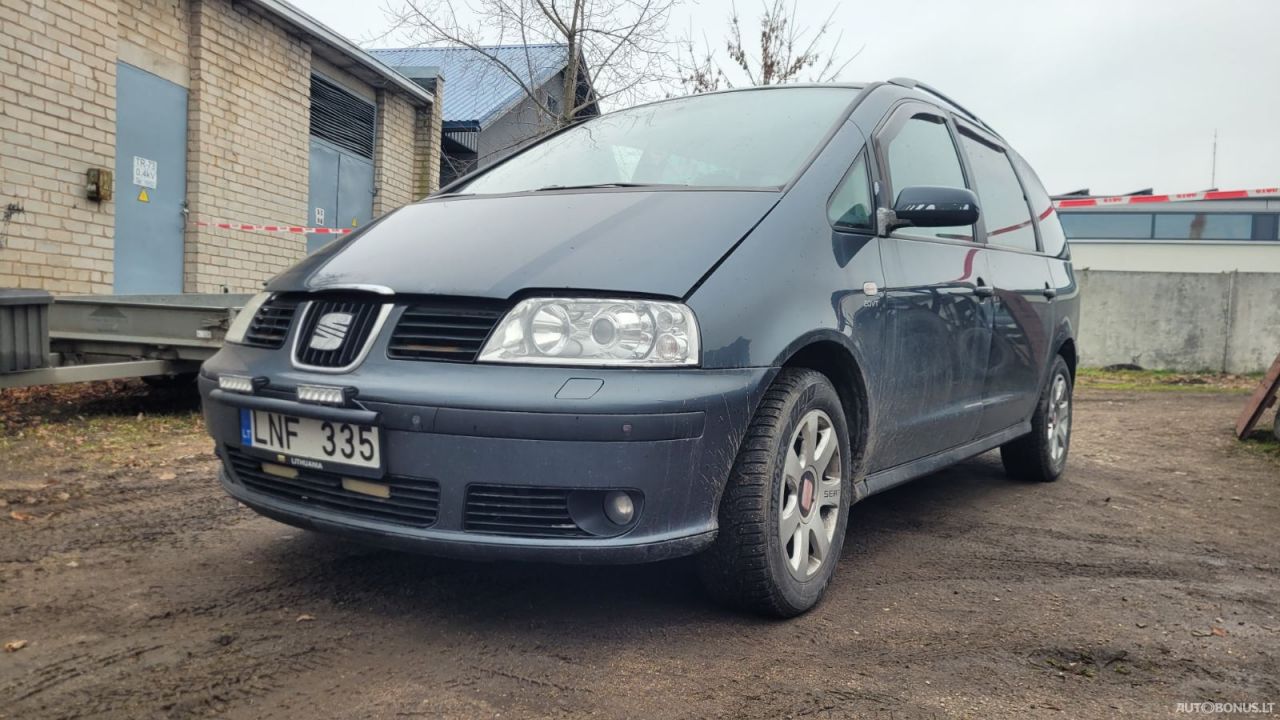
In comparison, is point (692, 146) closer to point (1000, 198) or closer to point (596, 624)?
point (596, 624)

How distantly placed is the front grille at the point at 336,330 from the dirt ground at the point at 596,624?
27.5 inches

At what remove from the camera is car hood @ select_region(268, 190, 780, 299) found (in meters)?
2.36

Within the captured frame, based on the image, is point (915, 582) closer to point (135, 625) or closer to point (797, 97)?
point (797, 97)

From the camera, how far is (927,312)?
10.8ft

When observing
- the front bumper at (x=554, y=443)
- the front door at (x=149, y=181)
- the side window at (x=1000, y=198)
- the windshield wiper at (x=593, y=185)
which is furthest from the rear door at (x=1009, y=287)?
the front door at (x=149, y=181)

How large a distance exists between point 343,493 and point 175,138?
8480mm

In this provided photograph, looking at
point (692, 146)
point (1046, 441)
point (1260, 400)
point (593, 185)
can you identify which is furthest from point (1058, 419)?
point (593, 185)

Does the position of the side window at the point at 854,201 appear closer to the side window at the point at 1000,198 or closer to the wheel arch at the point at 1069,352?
the side window at the point at 1000,198

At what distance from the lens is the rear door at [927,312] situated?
10.2 feet

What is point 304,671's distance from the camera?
6.96 feet

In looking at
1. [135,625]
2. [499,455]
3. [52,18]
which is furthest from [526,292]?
[52,18]

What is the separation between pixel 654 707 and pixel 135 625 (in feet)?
4.50

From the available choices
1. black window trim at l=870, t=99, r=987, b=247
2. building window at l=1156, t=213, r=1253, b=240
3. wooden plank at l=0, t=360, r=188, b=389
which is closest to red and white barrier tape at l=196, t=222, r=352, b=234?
wooden plank at l=0, t=360, r=188, b=389

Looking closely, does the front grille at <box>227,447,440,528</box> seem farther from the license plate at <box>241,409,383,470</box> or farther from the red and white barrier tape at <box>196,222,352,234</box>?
the red and white barrier tape at <box>196,222,352,234</box>
